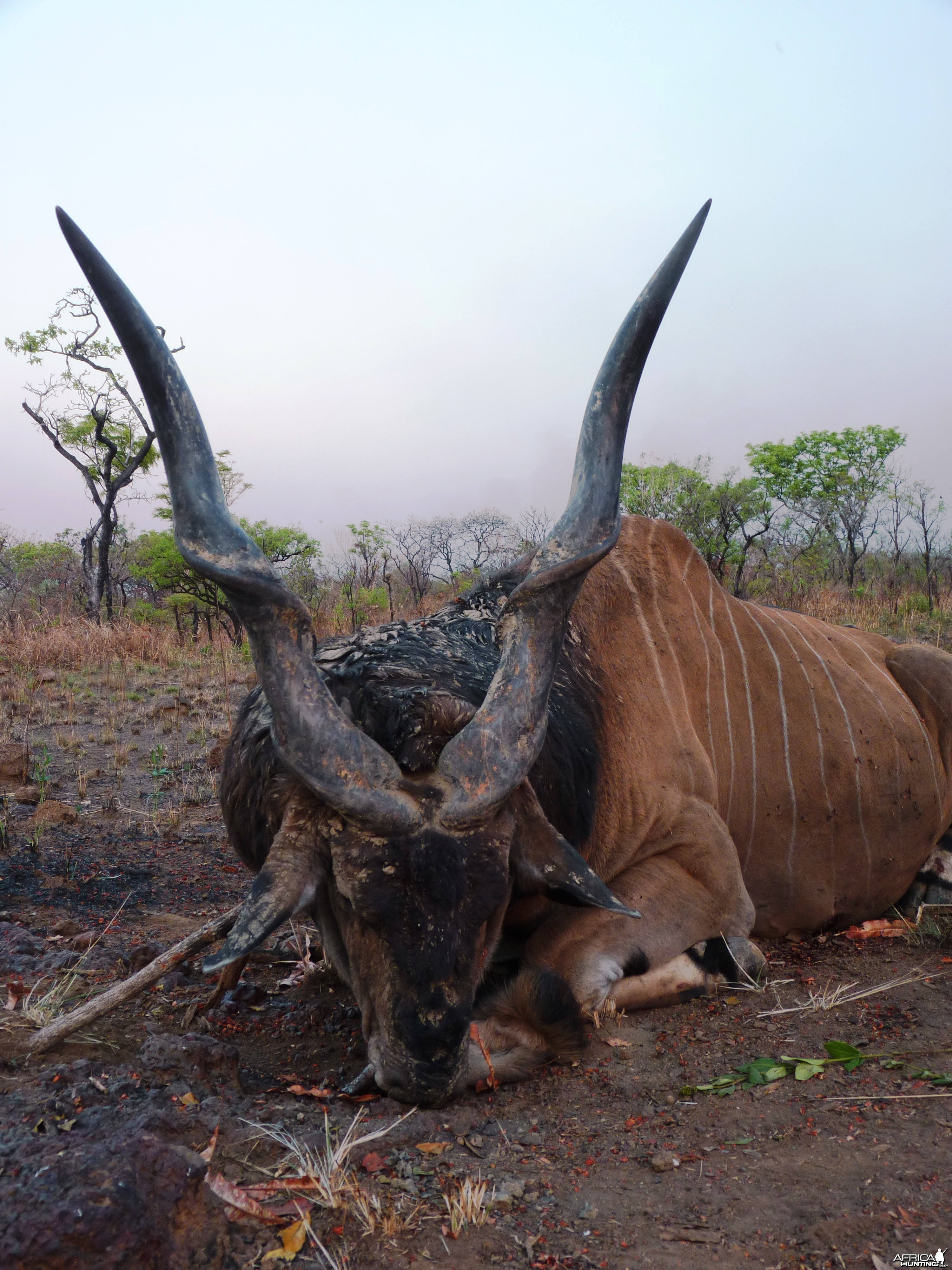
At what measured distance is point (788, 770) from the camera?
3883mm

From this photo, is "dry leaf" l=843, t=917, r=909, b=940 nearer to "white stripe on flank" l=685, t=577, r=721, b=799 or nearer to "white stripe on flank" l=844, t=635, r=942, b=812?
"white stripe on flank" l=844, t=635, r=942, b=812

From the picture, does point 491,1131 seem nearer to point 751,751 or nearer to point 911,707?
point 751,751

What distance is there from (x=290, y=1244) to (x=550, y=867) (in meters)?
1.10

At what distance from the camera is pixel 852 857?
396 cm

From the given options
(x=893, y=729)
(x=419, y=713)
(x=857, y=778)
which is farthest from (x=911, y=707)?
(x=419, y=713)

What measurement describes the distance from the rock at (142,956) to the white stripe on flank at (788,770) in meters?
2.36

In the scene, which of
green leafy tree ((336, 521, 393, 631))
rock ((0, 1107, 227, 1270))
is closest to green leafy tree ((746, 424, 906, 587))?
green leafy tree ((336, 521, 393, 631))

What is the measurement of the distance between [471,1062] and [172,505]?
161 centimetres

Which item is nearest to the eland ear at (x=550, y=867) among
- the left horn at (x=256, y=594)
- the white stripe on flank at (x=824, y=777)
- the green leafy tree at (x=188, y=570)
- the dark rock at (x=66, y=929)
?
the left horn at (x=256, y=594)

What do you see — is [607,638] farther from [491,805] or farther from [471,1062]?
[471,1062]

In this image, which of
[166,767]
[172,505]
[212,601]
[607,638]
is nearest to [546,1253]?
[172,505]

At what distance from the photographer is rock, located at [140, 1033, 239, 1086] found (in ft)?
7.37

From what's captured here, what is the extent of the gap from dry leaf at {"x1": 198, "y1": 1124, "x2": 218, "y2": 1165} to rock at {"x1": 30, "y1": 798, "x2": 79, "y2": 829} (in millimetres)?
3412

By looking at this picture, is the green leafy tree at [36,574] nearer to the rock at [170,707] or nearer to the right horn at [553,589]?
the rock at [170,707]
